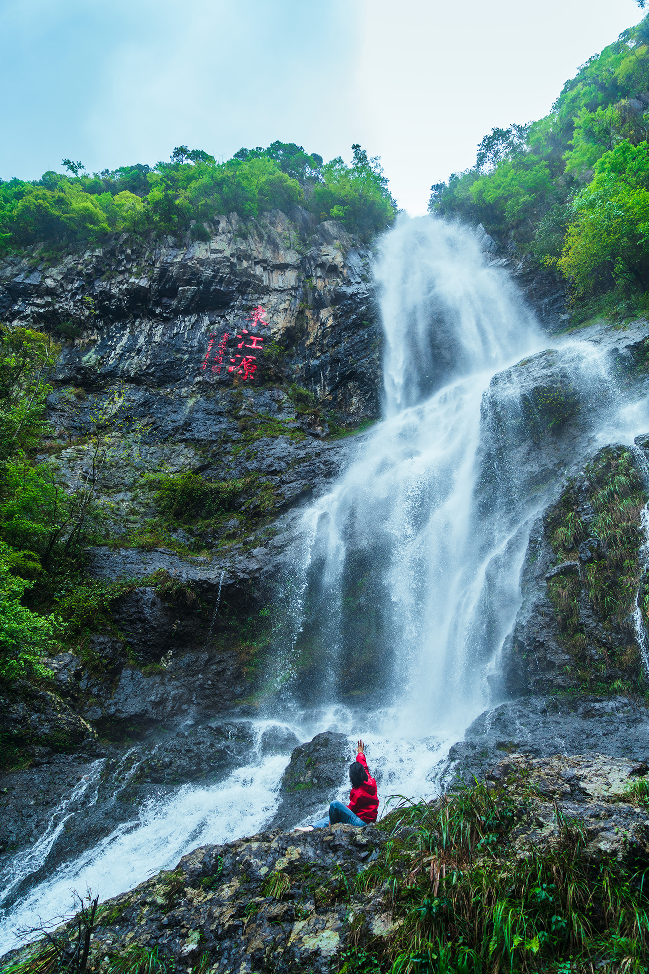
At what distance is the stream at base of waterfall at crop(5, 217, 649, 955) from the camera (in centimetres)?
688

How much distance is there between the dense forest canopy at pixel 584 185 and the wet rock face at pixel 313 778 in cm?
1564

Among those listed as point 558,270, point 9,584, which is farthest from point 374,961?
point 558,270

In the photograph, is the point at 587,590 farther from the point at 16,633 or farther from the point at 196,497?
the point at 196,497

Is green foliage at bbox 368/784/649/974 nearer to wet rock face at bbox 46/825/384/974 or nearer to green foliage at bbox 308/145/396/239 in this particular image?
wet rock face at bbox 46/825/384/974

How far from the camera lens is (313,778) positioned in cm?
777

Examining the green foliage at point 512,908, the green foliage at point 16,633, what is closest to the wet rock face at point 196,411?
the green foliage at point 16,633

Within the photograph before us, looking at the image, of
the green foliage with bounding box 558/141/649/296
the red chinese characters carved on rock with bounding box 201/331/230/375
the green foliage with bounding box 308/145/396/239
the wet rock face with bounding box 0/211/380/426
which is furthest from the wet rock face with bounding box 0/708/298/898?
the green foliage with bounding box 308/145/396/239

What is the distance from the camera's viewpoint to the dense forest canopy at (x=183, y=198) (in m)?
25.0

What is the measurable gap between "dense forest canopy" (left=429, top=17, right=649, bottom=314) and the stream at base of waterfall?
3026 millimetres

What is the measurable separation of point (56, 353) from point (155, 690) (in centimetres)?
1707

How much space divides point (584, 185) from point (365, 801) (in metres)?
26.9

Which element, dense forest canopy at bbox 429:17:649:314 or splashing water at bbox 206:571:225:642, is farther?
dense forest canopy at bbox 429:17:649:314

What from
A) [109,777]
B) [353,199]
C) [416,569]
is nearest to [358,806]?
[109,777]

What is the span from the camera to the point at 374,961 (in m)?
2.56
